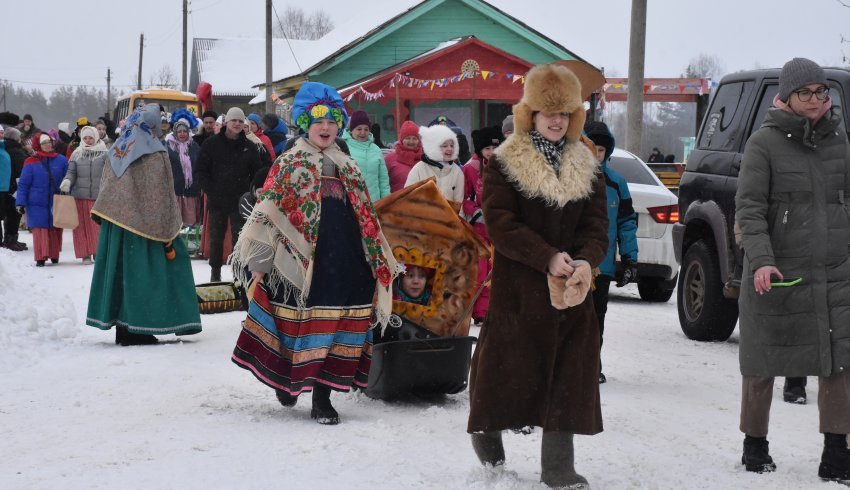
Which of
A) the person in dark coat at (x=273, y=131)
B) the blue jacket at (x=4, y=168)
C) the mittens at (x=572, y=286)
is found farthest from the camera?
the blue jacket at (x=4, y=168)

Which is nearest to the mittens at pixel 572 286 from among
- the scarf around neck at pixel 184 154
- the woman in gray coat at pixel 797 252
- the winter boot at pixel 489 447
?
the winter boot at pixel 489 447

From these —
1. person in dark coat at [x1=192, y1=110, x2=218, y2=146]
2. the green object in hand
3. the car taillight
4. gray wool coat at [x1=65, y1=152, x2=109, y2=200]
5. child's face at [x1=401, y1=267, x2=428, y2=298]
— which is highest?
person in dark coat at [x1=192, y1=110, x2=218, y2=146]

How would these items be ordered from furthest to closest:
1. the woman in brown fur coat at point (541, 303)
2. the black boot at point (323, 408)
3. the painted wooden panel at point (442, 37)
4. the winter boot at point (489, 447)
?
the painted wooden panel at point (442, 37) → the black boot at point (323, 408) → the winter boot at point (489, 447) → the woman in brown fur coat at point (541, 303)

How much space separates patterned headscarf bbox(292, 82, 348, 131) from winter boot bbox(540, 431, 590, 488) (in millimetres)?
2496

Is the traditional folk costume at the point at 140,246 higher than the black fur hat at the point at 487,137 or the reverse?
the reverse

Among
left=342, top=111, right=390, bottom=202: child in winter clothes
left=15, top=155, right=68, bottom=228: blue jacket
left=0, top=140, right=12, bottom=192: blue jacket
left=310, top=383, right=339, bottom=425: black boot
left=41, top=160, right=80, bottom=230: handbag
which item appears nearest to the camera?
left=310, top=383, right=339, bottom=425: black boot

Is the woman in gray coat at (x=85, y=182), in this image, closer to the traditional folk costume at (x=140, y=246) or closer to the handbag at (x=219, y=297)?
the handbag at (x=219, y=297)

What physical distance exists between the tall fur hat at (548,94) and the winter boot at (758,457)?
5.99 feet

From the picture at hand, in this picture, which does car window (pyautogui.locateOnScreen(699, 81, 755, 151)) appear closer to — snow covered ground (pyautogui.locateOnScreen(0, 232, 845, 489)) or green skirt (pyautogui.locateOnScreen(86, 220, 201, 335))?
snow covered ground (pyautogui.locateOnScreen(0, 232, 845, 489))

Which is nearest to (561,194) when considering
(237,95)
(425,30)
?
(425,30)

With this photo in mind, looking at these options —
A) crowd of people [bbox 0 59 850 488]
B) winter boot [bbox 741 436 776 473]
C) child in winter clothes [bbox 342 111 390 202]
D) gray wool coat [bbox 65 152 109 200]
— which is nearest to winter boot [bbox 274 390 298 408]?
crowd of people [bbox 0 59 850 488]

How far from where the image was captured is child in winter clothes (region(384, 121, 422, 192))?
11.1 m

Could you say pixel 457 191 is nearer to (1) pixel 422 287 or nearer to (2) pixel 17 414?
(1) pixel 422 287

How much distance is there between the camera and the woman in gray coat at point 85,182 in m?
16.2
